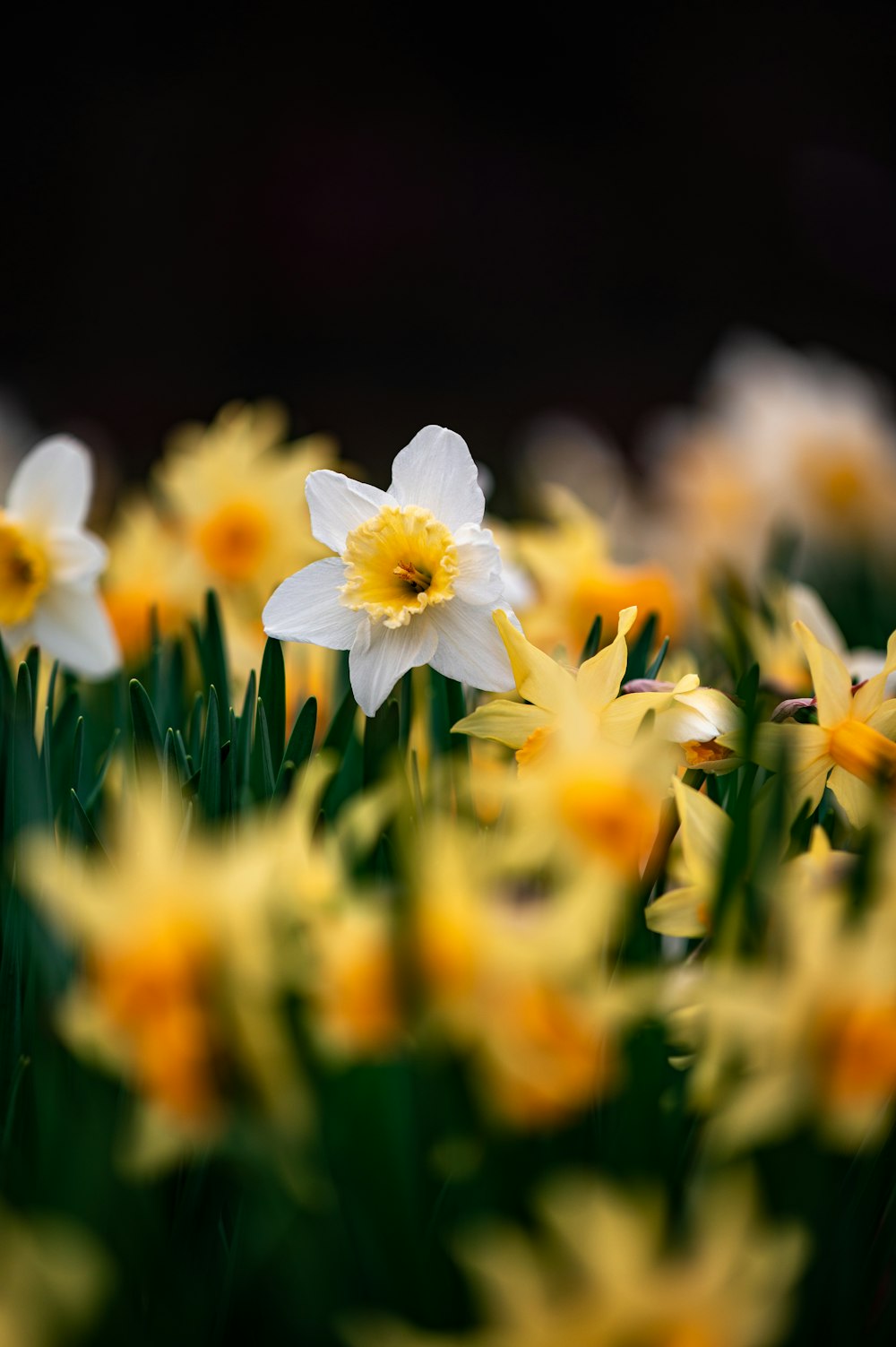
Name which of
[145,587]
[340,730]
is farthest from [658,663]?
[145,587]

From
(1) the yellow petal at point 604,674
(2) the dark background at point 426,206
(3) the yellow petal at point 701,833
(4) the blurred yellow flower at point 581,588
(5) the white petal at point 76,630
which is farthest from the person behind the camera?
(2) the dark background at point 426,206

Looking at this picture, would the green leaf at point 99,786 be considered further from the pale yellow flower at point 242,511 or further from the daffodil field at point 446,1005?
the pale yellow flower at point 242,511

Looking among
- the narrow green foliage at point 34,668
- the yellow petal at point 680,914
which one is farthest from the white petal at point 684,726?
the narrow green foliage at point 34,668

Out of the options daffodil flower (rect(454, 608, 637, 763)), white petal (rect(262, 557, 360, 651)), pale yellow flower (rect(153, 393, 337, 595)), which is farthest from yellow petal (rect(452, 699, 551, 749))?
pale yellow flower (rect(153, 393, 337, 595))

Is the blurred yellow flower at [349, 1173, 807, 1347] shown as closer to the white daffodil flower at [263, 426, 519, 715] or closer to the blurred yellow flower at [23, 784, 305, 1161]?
the blurred yellow flower at [23, 784, 305, 1161]

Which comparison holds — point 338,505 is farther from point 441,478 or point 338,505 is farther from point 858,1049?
point 858,1049

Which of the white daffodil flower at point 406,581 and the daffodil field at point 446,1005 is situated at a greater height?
the white daffodil flower at point 406,581
